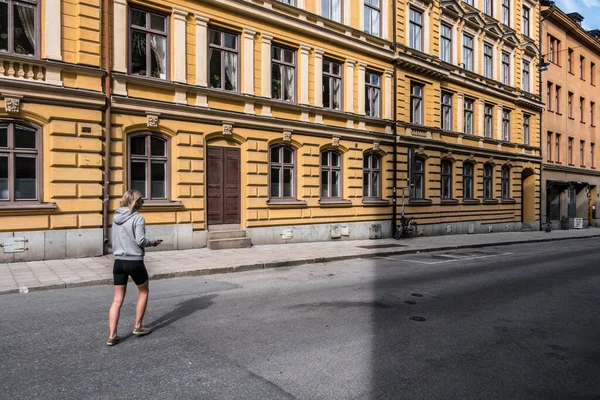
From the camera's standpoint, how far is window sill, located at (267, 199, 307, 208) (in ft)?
52.8

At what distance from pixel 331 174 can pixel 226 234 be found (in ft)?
18.6

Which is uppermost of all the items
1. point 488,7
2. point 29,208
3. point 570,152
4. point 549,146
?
point 488,7

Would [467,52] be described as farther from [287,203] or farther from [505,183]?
[287,203]

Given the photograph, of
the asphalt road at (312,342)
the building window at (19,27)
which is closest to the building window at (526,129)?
the asphalt road at (312,342)

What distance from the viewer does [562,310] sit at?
7.32 meters

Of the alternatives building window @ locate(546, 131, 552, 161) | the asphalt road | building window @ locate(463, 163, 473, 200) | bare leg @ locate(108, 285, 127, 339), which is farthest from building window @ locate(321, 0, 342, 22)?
building window @ locate(546, 131, 552, 161)

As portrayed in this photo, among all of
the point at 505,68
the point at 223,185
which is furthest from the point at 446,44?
the point at 223,185

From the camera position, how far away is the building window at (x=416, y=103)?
2208cm

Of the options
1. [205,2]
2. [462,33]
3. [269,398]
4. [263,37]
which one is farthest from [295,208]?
[462,33]

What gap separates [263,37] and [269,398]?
14.4m

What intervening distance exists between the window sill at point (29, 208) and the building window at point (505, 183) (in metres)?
25.9

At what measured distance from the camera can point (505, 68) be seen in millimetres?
28766

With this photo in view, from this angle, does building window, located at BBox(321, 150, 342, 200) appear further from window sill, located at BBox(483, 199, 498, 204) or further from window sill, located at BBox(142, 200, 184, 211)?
window sill, located at BBox(483, 199, 498, 204)

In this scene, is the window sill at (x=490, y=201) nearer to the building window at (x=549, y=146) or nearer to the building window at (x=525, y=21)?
the building window at (x=549, y=146)
